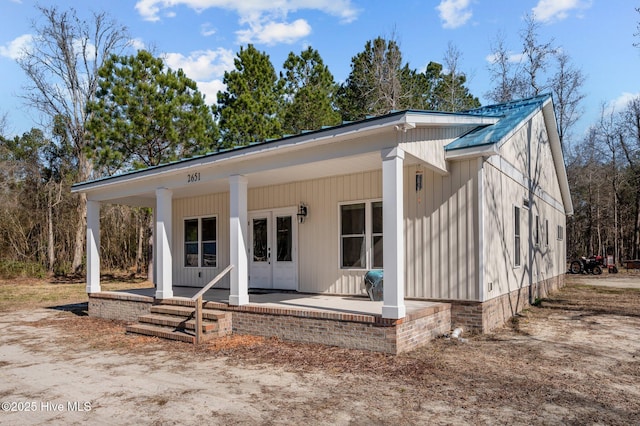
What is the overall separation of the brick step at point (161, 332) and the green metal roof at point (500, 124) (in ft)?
17.1

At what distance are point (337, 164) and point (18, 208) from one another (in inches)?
819

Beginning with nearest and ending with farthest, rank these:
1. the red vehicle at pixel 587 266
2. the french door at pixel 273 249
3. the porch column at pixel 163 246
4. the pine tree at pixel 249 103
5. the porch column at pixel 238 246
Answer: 1. the porch column at pixel 238 246
2. the porch column at pixel 163 246
3. the french door at pixel 273 249
4. the pine tree at pixel 249 103
5. the red vehicle at pixel 587 266

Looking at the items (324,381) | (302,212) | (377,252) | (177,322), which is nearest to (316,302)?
(377,252)

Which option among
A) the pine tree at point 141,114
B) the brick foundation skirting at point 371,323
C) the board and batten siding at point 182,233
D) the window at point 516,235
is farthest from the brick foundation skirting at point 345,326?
the pine tree at point 141,114

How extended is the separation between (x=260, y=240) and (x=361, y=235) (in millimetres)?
2829

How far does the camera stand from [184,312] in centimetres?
838

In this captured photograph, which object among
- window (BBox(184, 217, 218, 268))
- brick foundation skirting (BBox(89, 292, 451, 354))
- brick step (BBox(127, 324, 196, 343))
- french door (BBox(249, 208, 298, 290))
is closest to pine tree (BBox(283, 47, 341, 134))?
window (BBox(184, 217, 218, 268))

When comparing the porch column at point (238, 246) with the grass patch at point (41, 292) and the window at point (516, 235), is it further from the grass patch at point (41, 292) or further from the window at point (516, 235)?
the grass patch at point (41, 292)

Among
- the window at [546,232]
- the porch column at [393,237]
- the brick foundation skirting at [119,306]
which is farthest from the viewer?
the window at [546,232]

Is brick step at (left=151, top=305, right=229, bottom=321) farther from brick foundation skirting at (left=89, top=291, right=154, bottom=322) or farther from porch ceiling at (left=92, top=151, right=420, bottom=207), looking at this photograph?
porch ceiling at (left=92, top=151, right=420, bottom=207)

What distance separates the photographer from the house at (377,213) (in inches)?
264

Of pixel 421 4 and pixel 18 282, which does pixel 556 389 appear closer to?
pixel 421 4

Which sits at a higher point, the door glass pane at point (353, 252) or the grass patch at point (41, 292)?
the door glass pane at point (353, 252)

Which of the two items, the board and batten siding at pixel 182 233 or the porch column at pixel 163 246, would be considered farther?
the board and batten siding at pixel 182 233
